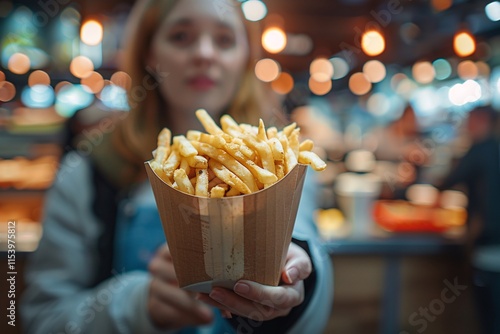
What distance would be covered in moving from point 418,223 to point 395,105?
5851mm

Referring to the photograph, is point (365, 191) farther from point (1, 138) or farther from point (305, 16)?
point (305, 16)

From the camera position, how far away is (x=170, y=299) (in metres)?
1.49

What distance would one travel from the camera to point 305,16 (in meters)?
6.65

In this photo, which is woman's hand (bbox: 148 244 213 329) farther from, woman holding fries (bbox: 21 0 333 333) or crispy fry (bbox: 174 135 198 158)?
crispy fry (bbox: 174 135 198 158)

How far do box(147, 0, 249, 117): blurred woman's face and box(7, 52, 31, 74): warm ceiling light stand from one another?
3.49 metres

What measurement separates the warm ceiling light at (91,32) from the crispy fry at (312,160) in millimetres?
4134

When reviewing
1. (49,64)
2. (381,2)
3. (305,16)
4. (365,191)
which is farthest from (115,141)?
(305,16)

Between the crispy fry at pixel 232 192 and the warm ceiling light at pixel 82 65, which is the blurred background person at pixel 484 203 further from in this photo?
the warm ceiling light at pixel 82 65

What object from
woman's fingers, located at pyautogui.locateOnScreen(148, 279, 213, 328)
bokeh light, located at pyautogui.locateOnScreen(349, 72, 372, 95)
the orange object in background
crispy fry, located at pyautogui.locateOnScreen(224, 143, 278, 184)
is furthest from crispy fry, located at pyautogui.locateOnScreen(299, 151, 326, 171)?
bokeh light, located at pyautogui.locateOnScreen(349, 72, 372, 95)

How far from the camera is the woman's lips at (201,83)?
1689mm

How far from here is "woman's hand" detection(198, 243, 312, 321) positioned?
3.51 feet

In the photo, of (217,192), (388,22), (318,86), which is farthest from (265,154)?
(318,86)

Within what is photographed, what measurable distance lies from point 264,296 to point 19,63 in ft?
15.2

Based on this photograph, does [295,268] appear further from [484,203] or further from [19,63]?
[19,63]
